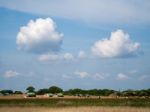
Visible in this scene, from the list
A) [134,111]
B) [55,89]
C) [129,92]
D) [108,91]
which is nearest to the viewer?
[134,111]

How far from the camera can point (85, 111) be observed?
33781mm

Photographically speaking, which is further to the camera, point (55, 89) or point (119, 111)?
point (55, 89)

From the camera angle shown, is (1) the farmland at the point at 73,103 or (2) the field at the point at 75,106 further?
(1) the farmland at the point at 73,103

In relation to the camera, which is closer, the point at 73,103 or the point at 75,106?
the point at 75,106

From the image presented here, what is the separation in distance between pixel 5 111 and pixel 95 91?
5196 inches

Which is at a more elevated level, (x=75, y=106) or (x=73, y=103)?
(x=73, y=103)

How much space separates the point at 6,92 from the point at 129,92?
179ft

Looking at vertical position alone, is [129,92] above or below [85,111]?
above

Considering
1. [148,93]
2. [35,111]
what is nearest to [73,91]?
[148,93]

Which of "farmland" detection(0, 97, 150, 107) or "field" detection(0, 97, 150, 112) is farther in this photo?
"farmland" detection(0, 97, 150, 107)

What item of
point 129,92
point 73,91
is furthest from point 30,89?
point 129,92

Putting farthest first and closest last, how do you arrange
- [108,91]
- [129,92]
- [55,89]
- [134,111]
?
[55,89]
[108,91]
[129,92]
[134,111]

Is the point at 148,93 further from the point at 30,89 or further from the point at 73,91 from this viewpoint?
the point at 30,89

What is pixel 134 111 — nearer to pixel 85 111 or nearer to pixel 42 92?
pixel 85 111
